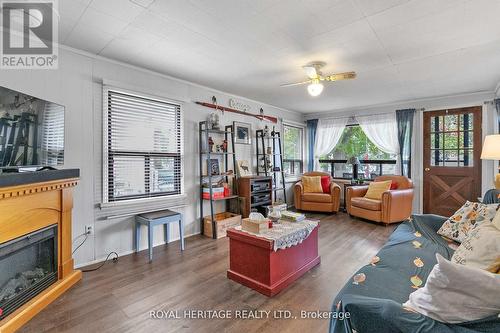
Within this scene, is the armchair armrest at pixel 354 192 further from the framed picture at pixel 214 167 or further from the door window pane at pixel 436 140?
the framed picture at pixel 214 167

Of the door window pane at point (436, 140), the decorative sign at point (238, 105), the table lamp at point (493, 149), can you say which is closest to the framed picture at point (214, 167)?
the decorative sign at point (238, 105)

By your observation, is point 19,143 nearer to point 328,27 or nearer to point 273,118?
point 328,27

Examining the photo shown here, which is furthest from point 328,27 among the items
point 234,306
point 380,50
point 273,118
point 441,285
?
point 273,118

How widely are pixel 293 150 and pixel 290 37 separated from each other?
12.8ft

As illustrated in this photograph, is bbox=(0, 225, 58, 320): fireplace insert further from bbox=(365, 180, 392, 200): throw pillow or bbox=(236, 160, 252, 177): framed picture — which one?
bbox=(365, 180, 392, 200): throw pillow

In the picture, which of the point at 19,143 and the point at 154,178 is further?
the point at 154,178

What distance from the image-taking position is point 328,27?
2191mm

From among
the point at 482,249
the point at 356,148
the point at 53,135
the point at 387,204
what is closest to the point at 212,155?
the point at 53,135

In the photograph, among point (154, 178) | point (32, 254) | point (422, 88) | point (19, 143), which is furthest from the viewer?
point (422, 88)

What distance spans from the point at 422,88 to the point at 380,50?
206cm

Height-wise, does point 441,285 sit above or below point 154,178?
below

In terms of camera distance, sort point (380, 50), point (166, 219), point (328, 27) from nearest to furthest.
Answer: point (328, 27), point (380, 50), point (166, 219)

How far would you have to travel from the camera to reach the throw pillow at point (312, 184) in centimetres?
534

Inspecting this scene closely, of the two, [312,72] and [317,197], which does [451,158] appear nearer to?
[317,197]
